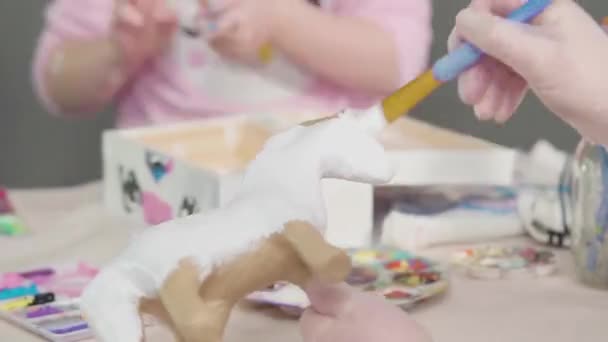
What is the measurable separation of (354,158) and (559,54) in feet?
0.38

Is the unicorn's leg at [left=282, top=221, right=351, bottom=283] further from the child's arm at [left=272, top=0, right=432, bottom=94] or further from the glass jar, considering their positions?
the child's arm at [left=272, top=0, right=432, bottom=94]

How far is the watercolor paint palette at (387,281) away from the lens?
600 millimetres

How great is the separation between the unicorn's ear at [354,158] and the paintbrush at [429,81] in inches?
0.6

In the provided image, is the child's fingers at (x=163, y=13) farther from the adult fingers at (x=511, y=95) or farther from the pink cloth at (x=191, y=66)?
the adult fingers at (x=511, y=95)

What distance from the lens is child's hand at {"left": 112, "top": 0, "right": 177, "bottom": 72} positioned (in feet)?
3.10

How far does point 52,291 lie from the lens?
626 millimetres

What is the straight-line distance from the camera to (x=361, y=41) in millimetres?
1001

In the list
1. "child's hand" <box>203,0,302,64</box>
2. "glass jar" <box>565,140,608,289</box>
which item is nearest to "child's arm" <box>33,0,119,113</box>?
"child's hand" <box>203,0,302,64</box>

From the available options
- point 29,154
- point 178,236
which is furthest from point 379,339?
point 29,154

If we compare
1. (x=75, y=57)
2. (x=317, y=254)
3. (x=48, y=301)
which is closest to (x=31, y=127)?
(x=75, y=57)

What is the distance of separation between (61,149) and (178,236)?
103 cm

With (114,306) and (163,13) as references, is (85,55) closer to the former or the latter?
(163,13)

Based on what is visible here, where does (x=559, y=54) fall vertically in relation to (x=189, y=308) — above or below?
above

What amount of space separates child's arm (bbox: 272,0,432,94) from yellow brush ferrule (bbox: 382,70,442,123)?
0.48 meters
